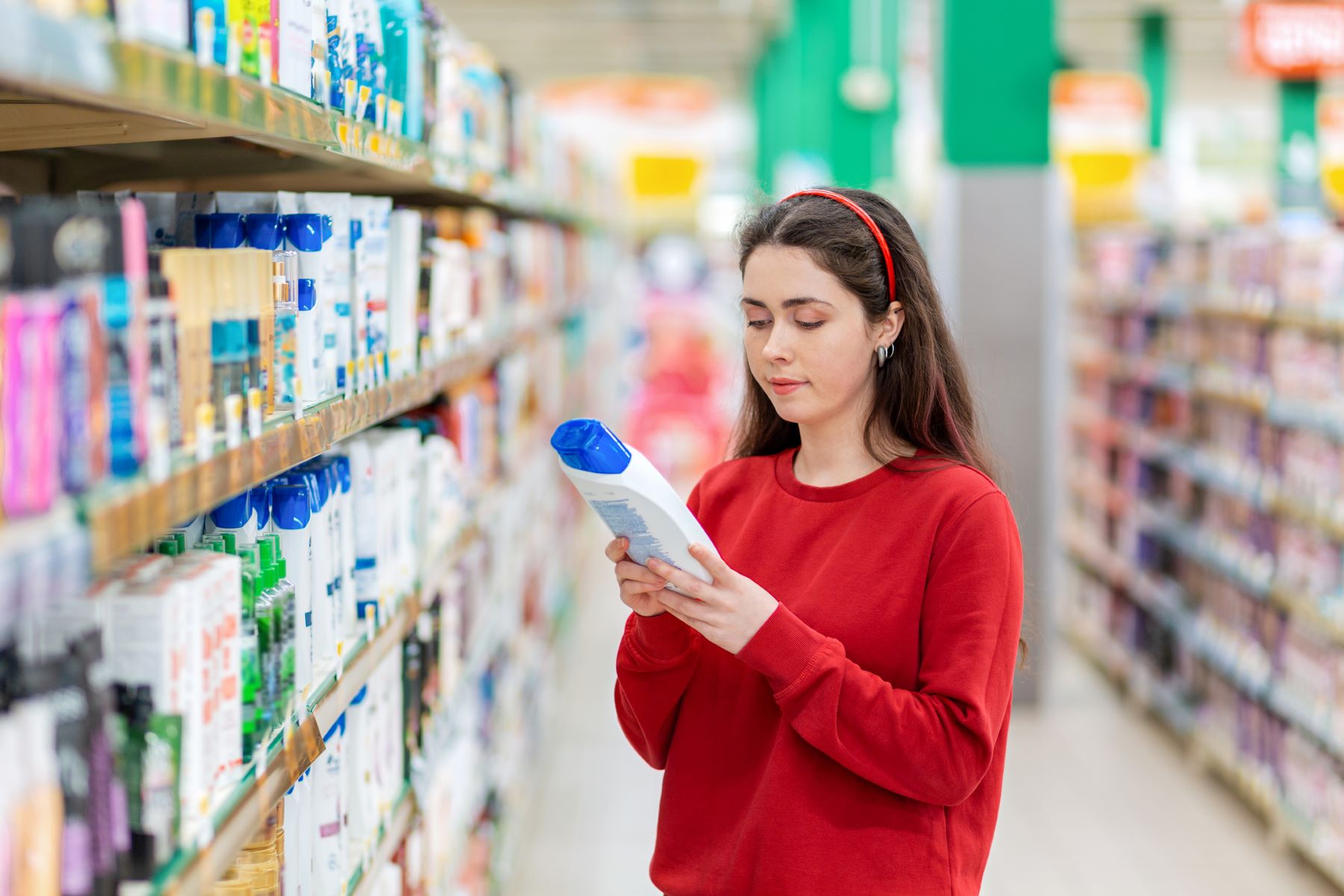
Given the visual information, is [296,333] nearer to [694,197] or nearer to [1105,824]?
[1105,824]

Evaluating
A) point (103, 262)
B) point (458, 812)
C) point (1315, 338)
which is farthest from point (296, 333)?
point (1315, 338)

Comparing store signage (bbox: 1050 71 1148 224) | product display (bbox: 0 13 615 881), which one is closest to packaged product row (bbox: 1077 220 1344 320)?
A: product display (bbox: 0 13 615 881)

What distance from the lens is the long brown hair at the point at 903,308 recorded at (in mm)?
1875

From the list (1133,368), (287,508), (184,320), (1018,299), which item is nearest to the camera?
(184,320)

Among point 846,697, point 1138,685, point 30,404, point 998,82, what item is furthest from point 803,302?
point 1138,685

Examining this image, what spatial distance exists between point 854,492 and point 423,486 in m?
1.14

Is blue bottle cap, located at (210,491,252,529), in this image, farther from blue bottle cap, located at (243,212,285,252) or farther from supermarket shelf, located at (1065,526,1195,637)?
supermarket shelf, located at (1065,526,1195,637)

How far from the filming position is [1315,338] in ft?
15.2

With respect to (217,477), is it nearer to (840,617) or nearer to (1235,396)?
(840,617)

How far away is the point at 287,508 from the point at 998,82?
4.88m

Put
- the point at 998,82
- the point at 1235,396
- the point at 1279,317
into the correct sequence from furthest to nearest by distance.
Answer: the point at 998,82 → the point at 1235,396 → the point at 1279,317

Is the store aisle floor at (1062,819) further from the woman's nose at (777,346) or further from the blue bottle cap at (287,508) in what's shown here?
the woman's nose at (777,346)

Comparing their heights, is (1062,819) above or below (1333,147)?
below

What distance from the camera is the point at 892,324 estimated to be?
193 cm
